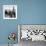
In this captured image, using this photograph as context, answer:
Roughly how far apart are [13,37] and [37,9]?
3.79 feet

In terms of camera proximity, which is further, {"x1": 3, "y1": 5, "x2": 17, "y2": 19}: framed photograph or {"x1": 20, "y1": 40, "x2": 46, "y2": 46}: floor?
{"x1": 3, "y1": 5, "x2": 17, "y2": 19}: framed photograph

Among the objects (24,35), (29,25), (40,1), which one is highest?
(40,1)

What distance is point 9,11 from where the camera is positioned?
13.8 feet

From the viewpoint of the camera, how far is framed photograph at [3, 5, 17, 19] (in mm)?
4195

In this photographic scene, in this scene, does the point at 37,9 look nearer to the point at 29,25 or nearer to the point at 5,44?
the point at 29,25

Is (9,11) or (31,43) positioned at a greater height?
(9,11)

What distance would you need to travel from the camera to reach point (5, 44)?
4074 millimetres

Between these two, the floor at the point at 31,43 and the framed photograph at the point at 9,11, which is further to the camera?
the framed photograph at the point at 9,11

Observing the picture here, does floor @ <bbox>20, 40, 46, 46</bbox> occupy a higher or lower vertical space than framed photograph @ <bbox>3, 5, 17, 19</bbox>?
lower

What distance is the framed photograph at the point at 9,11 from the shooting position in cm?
420

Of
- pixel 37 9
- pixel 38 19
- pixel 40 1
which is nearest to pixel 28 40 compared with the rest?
pixel 38 19

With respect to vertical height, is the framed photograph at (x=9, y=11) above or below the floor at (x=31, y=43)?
above

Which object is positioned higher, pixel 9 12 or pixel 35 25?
pixel 9 12

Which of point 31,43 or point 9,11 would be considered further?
point 9,11
